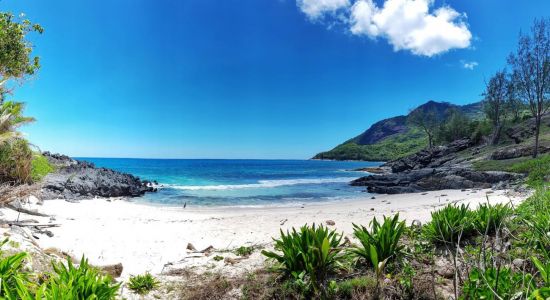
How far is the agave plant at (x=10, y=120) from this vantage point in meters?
7.91

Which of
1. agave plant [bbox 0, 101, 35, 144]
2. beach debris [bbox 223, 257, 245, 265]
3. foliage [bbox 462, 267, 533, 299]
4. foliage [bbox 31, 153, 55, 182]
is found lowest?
beach debris [bbox 223, 257, 245, 265]

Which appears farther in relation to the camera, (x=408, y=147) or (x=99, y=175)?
(x=408, y=147)

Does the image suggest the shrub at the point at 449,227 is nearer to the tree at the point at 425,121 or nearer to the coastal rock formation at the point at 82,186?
the coastal rock formation at the point at 82,186

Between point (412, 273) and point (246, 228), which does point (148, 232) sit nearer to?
point (246, 228)

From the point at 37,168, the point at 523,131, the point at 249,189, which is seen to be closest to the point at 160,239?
the point at 37,168

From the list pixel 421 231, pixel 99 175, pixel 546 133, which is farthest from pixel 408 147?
pixel 421 231

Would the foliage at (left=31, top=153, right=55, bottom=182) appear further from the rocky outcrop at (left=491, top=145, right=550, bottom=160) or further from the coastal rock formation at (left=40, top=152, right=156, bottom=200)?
the rocky outcrop at (left=491, top=145, right=550, bottom=160)

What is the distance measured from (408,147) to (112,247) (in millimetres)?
153071

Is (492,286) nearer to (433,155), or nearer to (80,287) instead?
(80,287)

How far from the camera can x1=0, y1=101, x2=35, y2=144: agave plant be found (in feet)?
25.9

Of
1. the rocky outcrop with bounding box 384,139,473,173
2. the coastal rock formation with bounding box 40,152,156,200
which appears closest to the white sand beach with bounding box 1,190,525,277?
the coastal rock formation with bounding box 40,152,156,200

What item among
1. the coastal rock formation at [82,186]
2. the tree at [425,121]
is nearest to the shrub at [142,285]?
the coastal rock formation at [82,186]

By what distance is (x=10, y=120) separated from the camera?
898cm

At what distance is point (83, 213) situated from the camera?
15.6 metres
